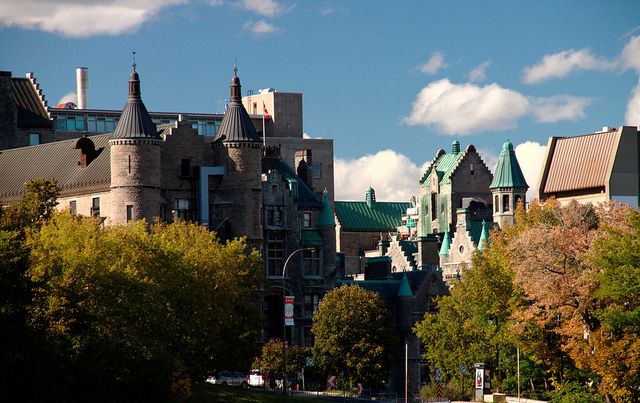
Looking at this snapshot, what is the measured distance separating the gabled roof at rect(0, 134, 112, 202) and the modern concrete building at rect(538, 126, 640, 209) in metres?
36.0

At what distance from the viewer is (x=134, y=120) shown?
128 meters

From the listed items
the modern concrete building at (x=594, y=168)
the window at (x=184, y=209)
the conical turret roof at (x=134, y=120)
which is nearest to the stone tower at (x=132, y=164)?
the conical turret roof at (x=134, y=120)

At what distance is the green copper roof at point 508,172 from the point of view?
178750 millimetres

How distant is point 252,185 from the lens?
134 meters

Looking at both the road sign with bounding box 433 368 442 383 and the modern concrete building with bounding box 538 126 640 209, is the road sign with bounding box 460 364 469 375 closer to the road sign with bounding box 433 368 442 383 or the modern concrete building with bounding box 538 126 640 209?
the road sign with bounding box 433 368 442 383

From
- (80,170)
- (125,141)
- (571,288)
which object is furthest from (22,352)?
(80,170)

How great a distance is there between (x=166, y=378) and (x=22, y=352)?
20265 millimetres

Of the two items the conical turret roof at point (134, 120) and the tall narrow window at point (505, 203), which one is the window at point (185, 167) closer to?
the conical turret roof at point (134, 120)

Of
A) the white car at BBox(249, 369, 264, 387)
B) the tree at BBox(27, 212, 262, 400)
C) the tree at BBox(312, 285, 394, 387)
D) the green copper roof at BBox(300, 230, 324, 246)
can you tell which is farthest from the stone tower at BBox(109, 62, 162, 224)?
the green copper roof at BBox(300, 230, 324, 246)

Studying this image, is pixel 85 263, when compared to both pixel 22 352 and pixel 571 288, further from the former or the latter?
pixel 571 288

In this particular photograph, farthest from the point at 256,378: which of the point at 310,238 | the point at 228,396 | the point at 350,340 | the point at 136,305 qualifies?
the point at 136,305

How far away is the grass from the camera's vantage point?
104 meters

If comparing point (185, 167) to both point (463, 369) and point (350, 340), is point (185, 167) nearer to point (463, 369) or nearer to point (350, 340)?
point (350, 340)

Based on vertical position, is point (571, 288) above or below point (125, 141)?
below
